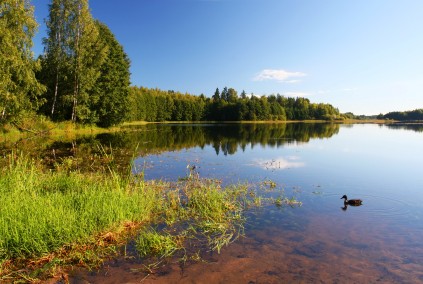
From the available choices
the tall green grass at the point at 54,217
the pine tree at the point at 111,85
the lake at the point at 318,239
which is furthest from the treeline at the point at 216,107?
the tall green grass at the point at 54,217

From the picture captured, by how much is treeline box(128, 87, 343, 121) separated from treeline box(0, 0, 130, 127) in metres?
52.8

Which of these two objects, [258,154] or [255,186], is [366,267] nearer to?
[255,186]

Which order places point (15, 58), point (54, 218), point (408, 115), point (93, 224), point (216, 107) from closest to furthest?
point (54, 218) → point (93, 224) → point (15, 58) → point (216, 107) → point (408, 115)

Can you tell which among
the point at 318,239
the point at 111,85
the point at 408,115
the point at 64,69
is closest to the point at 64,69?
the point at 64,69

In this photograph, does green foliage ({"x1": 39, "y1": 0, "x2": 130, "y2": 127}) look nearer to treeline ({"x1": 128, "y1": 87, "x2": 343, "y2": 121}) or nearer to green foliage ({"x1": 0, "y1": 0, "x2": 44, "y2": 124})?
green foliage ({"x1": 0, "y1": 0, "x2": 44, "y2": 124})

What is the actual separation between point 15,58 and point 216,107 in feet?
379

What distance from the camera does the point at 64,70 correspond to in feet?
124

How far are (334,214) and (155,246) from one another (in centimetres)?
628

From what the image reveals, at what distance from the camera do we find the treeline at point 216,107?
10912 cm

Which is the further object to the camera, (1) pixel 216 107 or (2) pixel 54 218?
(1) pixel 216 107

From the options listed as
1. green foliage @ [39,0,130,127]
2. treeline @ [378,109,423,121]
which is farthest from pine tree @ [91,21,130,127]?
treeline @ [378,109,423,121]

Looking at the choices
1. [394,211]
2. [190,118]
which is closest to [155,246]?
[394,211]

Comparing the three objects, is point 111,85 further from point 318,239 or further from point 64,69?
point 318,239

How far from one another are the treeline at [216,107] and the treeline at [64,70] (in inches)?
2078
